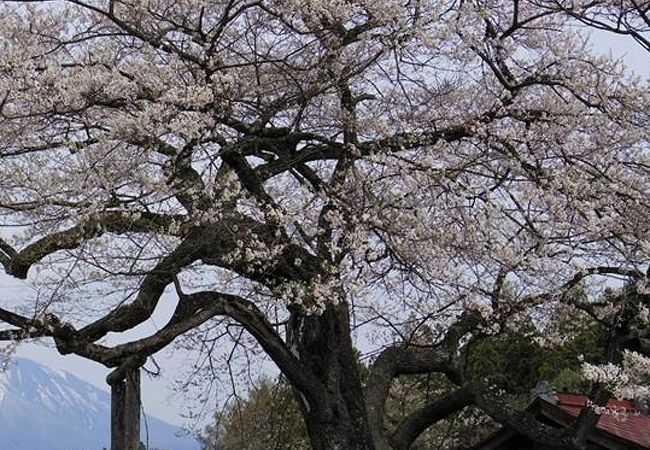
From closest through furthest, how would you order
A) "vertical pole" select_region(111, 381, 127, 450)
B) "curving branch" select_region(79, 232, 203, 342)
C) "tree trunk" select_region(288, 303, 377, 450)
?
"vertical pole" select_region(111, 381, 127, 450) → "curving branch" select_region(79, 232, 203, 342) → "tree trunk" select_region(288, 303, 377, 450)

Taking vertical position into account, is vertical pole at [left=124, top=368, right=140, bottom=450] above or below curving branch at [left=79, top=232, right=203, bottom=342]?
below

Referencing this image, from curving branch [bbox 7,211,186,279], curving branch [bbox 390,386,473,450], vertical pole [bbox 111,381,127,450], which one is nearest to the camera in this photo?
curving branch [bbox 7,211,186,279]

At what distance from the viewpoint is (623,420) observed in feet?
26.7

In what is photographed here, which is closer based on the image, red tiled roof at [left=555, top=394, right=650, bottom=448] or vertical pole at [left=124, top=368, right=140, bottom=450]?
vertical pole at [left=124, top=368, right=140, bottom=450]

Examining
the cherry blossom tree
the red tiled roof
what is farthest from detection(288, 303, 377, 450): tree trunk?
the red tiled roof

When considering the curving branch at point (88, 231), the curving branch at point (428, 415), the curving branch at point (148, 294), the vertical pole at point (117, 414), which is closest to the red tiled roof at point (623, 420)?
the curving branch at point (428, 415)

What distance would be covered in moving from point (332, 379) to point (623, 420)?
11.2 ft

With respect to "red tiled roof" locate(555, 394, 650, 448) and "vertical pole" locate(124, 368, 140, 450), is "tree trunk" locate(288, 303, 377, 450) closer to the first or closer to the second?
"vertical pole" locate(124, 368, 140, 450)

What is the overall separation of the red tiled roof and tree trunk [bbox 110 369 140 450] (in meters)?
4.30

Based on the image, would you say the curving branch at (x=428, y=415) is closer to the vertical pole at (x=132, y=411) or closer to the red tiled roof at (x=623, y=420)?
the red tiled roof at (x=623, y=420)

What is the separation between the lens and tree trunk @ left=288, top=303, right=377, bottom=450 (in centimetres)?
612

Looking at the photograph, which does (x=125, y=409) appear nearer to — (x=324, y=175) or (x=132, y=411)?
(x=132, y=411)

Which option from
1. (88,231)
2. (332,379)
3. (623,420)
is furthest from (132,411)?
(623,420)

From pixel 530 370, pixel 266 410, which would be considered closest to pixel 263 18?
pixel 266 410
